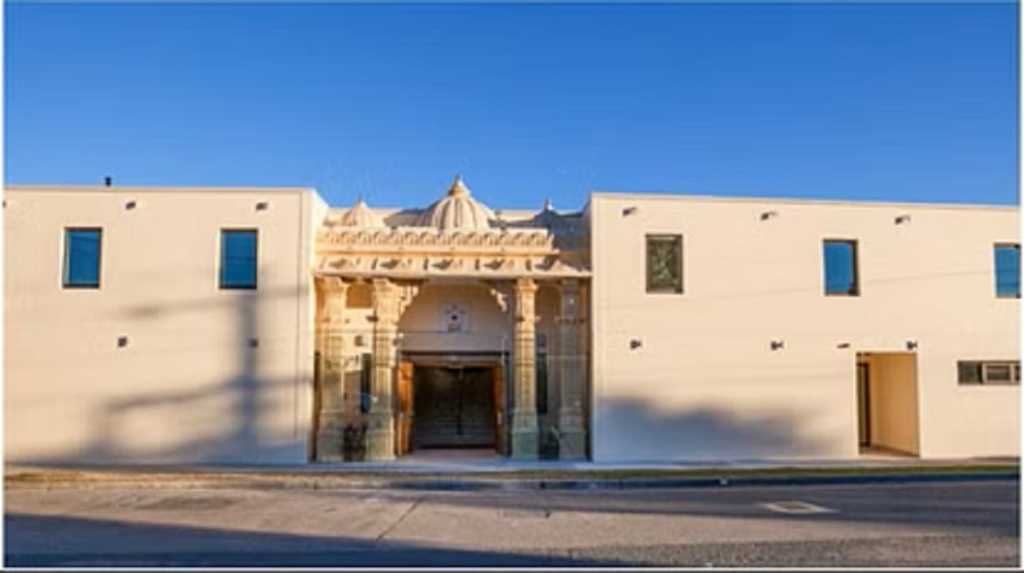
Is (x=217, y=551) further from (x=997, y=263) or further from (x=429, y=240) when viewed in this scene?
(x=997, y=263)

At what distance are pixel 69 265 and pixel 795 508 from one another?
1439 cm

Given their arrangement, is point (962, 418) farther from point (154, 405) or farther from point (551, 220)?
point (154, 405)

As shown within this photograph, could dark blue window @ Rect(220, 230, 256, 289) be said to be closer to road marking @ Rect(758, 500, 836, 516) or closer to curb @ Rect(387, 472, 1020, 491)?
curb @ Rect(387, 472, 1020, 491)

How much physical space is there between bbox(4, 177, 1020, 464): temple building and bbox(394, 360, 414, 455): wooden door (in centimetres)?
9

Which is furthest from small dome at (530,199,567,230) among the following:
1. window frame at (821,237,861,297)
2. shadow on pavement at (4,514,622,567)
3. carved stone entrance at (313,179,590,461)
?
shadow on pavement at (4,514,622,567)

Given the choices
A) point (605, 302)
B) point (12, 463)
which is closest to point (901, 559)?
point (605, 302)

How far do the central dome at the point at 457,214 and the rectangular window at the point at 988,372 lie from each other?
1079 centimetres

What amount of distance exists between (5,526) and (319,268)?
8.67m

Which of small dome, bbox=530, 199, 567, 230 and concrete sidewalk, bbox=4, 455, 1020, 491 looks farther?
small dome, bbox=530, 199, 567, 230

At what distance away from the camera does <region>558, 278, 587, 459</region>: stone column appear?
58.5 ft

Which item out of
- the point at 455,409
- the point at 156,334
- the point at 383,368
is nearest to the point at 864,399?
the point at 455,409

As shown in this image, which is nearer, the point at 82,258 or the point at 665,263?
the point at 82,258

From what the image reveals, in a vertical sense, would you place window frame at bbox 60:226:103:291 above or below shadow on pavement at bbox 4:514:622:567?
above

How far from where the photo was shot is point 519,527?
32.2 ft
